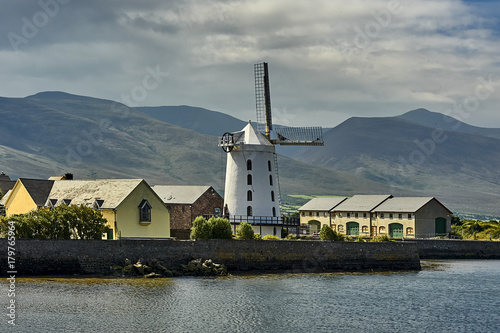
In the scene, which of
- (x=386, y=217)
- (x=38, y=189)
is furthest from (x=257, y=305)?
(x=386, y=217)

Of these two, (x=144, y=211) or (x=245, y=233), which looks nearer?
(x=245, y=233)

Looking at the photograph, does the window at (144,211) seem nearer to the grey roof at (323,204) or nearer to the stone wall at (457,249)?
the stone wall at (457,249)

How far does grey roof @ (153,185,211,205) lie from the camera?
299ft

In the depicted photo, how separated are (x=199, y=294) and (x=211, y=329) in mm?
10341

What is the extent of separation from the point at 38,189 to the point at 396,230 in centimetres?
5352

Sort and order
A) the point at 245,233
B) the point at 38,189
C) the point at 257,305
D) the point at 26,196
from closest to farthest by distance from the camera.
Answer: the point at 257,305 < the point at 245,233 < the point at 26,196 < the point at 38,189

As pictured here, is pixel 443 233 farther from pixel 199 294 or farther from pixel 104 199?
pixel 199 294

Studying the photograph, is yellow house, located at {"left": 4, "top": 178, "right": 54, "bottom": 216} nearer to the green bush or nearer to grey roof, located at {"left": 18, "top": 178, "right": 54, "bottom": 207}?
grey roof, located at {"left": 18, "top": 178, "right": 54, "bottom": 207}

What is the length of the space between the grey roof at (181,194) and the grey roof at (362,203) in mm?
30695

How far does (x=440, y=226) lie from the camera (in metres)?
112

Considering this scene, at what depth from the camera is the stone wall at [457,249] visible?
297 feet

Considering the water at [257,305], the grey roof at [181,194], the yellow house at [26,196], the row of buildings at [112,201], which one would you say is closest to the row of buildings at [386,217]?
the grey roof at [181,194]

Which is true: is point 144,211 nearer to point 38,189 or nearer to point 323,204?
point 38,189

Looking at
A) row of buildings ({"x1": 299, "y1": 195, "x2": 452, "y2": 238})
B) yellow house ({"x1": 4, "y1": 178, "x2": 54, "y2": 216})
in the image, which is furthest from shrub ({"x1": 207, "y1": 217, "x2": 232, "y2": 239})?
row of buildings ({"x1": 299, "y1": 195, "x2": 452, "y2": 238})
